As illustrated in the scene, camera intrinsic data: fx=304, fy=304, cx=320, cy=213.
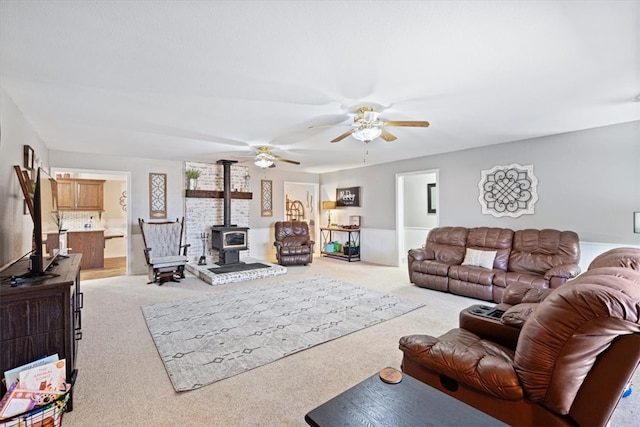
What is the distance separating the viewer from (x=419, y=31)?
6.45 ft

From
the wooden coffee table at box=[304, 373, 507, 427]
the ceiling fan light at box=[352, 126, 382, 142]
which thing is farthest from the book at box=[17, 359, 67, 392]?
the ceiling fan light at box=[352, 126, 382, 142]

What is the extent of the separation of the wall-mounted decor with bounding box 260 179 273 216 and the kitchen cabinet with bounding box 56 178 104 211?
406 centimetres

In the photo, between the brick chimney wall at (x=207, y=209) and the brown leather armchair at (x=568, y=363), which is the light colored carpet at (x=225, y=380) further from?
the brick chimney wall at (x=207, y=209)

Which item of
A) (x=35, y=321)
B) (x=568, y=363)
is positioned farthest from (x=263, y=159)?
(x=568, y=363)

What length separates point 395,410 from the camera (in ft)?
4.14

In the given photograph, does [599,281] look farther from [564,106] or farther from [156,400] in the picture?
[564,106]

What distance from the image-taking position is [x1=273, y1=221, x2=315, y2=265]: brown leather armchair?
714 cm

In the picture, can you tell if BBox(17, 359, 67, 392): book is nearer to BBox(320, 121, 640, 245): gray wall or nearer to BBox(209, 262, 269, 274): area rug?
BBox(209, 262, 269, 274): area rug

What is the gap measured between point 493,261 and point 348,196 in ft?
14.1

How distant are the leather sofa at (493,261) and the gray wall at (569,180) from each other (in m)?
0.45

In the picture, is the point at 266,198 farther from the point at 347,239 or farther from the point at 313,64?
the point at 313,64

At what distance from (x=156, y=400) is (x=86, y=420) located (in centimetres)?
39

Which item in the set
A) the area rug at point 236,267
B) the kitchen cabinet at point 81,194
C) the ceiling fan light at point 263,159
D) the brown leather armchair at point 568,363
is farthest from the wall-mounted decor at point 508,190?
the kitchen cabinet at point 81,194

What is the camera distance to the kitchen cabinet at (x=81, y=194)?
721 cm
